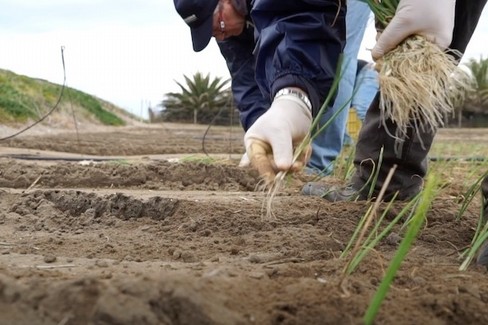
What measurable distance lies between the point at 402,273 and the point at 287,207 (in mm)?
913

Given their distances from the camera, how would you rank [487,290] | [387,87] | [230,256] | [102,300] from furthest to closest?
[387,87] → [230,256] → [487,290] → [102,300]

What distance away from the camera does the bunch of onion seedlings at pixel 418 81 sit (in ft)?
5.08

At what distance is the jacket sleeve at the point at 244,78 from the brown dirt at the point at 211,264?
70 centimetres

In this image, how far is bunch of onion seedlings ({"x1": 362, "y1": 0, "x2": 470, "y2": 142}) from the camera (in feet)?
5.08

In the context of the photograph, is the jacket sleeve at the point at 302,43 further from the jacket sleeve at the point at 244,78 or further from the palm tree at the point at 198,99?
the palm tree at the point at 198,99

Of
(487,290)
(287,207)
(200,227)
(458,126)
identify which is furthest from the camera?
(458,126)

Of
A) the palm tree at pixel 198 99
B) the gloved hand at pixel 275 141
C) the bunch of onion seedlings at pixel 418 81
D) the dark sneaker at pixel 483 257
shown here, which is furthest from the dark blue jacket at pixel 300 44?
the palm tree at pixel 198 99

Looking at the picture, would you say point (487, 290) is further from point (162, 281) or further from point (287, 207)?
point (287, 207)

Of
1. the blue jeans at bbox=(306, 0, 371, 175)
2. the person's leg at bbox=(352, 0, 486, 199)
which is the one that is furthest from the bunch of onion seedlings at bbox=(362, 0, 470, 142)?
the blue jeans at bbox=(306, 0, 371, 175)

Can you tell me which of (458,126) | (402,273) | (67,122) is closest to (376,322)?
(402,273)

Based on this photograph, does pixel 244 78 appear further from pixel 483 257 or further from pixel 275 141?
pixel 483 257

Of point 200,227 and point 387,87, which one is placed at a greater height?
point 387,87

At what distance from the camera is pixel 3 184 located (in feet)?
9.79

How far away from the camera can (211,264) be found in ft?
4.24
